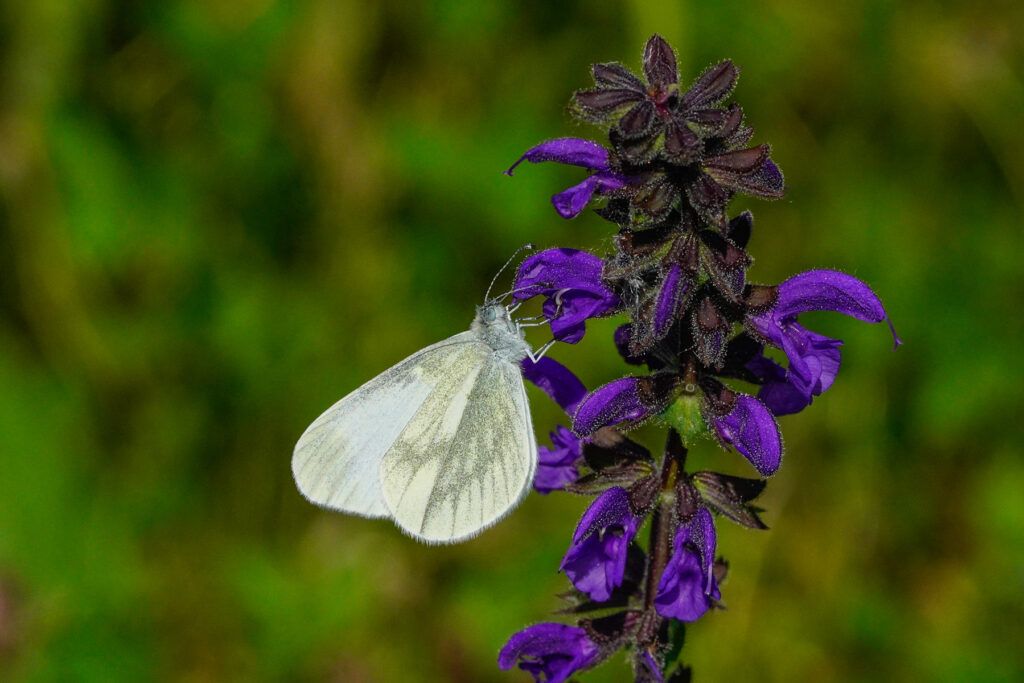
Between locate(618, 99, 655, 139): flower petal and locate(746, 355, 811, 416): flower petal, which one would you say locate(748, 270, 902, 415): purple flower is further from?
locate(618, 99, 655, 139): flower petal

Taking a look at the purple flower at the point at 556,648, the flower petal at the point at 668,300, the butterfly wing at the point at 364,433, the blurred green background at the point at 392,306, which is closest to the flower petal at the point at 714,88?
the flower petal at the point at 668,300

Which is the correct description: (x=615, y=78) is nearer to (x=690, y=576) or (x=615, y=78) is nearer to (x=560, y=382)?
(x=560, y=382)

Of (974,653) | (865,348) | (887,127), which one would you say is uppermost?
(887,127)

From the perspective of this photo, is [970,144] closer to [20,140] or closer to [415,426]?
[415,426]

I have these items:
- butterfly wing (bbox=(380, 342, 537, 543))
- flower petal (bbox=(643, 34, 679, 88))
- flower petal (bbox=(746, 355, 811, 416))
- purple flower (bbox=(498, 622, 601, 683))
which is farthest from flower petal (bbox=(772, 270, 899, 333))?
purple flower (bbox=(498, 622, 601, 683))

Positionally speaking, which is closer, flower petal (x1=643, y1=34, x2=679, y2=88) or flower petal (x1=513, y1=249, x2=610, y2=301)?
flower petal (x1=643, y1=34, x2=679, y2=88)

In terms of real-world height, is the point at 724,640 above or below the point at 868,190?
below

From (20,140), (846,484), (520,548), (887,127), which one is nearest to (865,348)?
(846,484)
